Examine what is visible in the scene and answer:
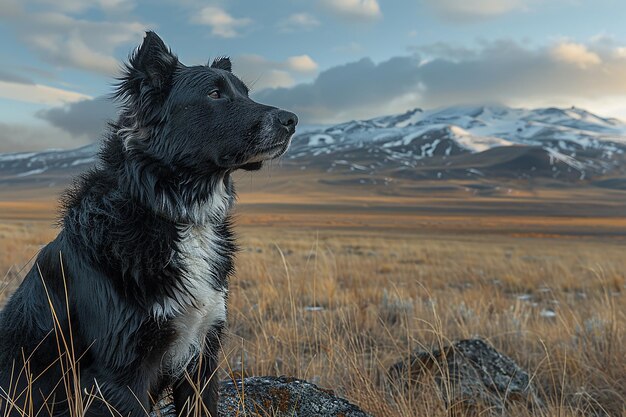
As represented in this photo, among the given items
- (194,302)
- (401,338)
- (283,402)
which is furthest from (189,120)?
(401,338)

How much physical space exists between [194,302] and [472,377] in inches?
94.9

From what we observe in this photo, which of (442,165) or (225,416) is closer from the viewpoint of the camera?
(225,416)

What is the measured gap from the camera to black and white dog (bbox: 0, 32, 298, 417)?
245 centimetres

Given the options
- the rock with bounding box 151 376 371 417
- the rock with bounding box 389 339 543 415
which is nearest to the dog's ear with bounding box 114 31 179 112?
the rock with bounding box 151 376 371 417

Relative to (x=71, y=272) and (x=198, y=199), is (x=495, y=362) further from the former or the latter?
(x=71, y=272)

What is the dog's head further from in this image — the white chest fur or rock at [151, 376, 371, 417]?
rock at [151, 376, 371, 417]

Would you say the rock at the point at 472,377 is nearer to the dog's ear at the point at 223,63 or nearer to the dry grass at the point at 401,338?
the dry grass at the point at 401,338

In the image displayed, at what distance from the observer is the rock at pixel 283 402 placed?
9.20ft

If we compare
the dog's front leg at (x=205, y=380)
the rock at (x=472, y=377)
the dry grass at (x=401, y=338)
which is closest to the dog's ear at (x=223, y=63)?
the dry grass at (x=401, y=338)

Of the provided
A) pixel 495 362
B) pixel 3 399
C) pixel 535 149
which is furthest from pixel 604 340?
pixel 535 149

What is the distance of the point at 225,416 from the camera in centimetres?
→ 290

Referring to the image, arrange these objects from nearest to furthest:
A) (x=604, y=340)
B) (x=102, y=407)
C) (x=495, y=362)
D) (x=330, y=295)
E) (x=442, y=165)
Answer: (x=102, y=407) < (x=495, y=362) < (x=604, y=340) < (x=330, y=295) < (x=442, y=165)

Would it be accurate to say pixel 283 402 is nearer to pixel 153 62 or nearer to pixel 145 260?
pixel 145 260

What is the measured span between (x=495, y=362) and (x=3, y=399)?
3338 millimetres
